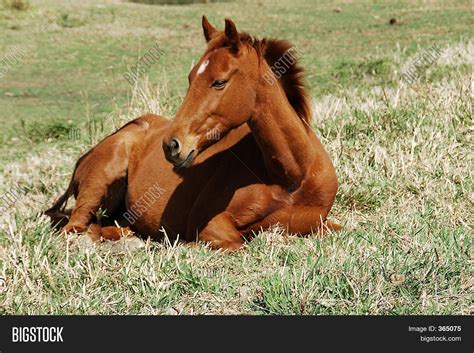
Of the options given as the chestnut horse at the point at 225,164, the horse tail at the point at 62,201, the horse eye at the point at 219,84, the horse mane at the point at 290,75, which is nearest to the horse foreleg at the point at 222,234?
the chestnut horse at the point at 225,164

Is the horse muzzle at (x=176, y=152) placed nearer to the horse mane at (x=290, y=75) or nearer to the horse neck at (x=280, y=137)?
the horse neck at (x=280, y=137)

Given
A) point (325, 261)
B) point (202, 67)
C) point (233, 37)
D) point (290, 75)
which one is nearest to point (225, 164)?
point (290, 75)

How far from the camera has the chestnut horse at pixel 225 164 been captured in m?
5.18

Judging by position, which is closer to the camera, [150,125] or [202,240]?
[202,240]

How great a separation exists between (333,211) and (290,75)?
1.24 m

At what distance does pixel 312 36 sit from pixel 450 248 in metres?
11.9

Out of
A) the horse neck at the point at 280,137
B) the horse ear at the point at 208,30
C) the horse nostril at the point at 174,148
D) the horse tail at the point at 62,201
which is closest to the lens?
the horse nostril at the point at 174,148

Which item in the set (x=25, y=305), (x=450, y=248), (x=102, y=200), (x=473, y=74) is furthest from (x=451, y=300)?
(x=473, y=74)

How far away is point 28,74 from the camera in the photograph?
47.4 ft

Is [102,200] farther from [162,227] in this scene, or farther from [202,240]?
[202,240]

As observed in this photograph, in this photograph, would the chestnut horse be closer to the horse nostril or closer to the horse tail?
the horse nostril

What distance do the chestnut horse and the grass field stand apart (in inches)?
8.6

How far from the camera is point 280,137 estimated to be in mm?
5484

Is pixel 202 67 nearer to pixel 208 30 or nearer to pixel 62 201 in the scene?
pixel 208 30
